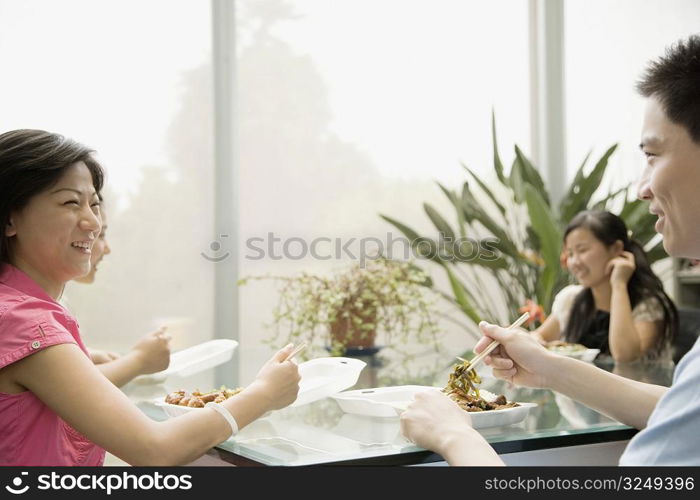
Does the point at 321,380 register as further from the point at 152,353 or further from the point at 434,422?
the point at 152,353

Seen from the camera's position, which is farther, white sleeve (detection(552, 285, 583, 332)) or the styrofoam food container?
white sleeve (detection(552, 285, 583, 332))

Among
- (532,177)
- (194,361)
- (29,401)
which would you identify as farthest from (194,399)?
(532,177)

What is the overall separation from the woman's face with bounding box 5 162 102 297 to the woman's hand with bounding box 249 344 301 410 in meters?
0.39

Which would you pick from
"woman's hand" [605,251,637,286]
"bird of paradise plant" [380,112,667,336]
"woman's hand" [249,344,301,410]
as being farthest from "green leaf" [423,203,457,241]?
"woman's hand" [249,344,301,410]

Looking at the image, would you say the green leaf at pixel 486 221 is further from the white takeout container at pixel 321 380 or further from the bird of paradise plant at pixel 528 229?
the white takeout container at pixel 321 380

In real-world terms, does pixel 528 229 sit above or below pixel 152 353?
above

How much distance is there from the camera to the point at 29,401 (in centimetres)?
125

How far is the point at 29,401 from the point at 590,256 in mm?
2254

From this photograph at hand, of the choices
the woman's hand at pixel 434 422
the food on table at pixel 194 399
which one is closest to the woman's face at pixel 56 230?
the food on table at pixel 194 399

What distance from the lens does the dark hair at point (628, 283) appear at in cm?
290

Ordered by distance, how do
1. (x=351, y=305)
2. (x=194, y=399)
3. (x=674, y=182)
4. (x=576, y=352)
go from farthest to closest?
(x=351, y=305) → (x=576, y=352) → (x=194, y=399) → (x=674, y=182)

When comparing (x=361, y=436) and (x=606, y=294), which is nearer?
(x=361, y=436)

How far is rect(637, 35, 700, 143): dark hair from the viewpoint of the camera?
121 centimetres

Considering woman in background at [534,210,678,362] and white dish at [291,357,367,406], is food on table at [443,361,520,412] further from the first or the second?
woman in background at [534,210,678,362]
